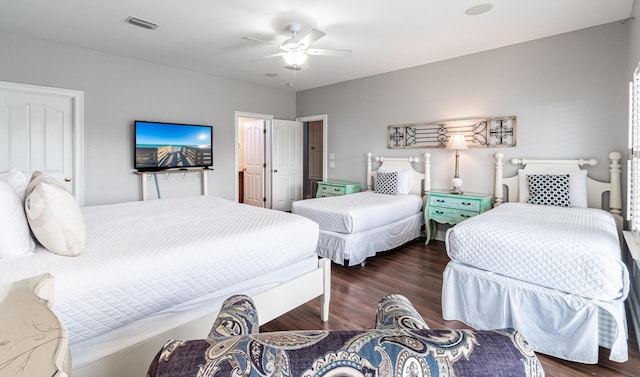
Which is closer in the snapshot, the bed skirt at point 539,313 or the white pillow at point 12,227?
the white pillow at point 12,227

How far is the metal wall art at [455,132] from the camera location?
12.5 feet

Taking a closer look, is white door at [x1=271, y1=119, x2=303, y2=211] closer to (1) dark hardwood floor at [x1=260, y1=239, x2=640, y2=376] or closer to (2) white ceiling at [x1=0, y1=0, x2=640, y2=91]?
(2) white ceiling at [x1=0, y1=0, x2=640, y2=91]

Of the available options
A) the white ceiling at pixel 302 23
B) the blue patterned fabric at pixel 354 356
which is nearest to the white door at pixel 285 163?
the white ceiling at pixel 302 23

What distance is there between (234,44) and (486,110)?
3280 millimetres

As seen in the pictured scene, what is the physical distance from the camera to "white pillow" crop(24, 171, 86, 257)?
1.44 metres

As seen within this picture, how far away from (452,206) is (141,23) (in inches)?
160

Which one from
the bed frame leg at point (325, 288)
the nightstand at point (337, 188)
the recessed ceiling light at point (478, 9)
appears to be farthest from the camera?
the nightstand at point (337, 188)

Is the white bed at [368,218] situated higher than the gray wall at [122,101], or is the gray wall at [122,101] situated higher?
the gray wall at [122,101]

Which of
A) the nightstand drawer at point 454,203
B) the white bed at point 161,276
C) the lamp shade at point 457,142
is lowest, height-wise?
the white bed at point 161,276

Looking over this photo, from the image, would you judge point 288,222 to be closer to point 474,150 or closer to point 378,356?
point 378,356

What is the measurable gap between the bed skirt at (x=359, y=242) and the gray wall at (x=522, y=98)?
1.14 meters

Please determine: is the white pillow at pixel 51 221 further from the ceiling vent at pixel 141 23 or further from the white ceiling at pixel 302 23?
the ceiling vent at pixel 141 23

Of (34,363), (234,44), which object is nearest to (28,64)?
(234,44)

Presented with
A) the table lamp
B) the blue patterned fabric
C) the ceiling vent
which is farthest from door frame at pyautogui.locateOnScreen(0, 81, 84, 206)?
the table lamp
